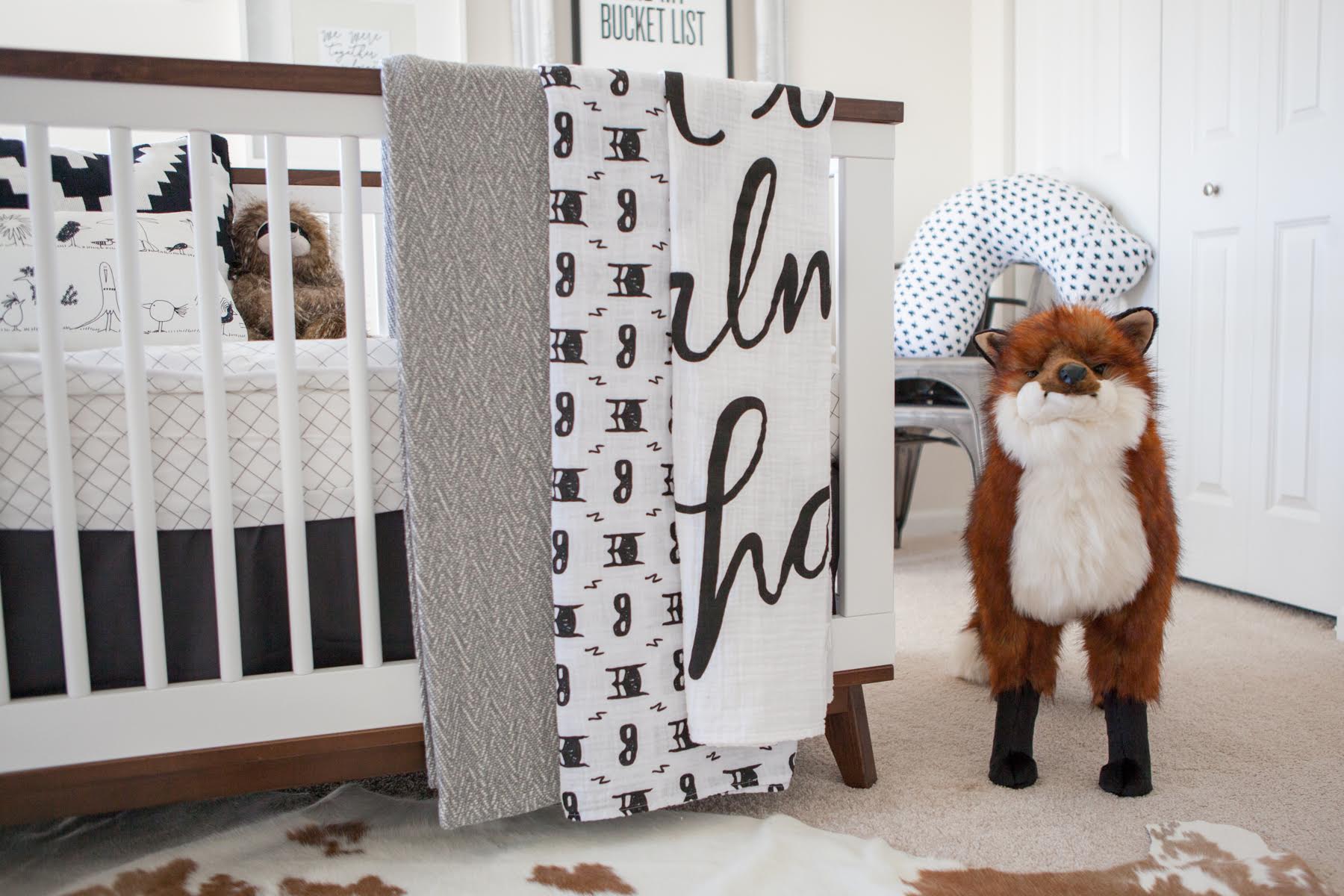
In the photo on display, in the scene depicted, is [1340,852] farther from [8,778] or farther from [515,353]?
[8,778]

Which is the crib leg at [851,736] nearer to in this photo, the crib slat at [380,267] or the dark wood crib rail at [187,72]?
the dark wood crib rail at [187,72]

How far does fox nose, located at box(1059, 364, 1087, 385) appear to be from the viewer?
105 centimetres

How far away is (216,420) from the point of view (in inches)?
35.3

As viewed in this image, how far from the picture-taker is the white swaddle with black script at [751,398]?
0.98 meters

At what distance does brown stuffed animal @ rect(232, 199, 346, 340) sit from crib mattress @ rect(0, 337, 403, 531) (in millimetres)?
504

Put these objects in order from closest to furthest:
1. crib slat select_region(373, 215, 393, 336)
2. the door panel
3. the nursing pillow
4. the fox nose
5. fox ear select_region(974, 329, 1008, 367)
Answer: the fox nose, fox ear select_region(974, 329, 1008, 367), crib slat select_region(373, 215, 393, 336), the door panel, the nursing pillow

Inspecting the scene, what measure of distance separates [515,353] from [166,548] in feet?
1.28

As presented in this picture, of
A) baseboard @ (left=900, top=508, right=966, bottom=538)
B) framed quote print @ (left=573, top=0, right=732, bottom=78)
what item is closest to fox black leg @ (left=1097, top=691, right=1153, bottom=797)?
baseboard @ (left=900, top=508, right=966, bottom=538)

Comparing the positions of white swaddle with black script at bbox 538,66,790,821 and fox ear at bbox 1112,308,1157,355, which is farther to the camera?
fox ear at bbox 1112,308,1157,355

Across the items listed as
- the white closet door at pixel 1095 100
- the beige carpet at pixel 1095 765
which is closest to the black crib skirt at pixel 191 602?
the beige carpet at pixel 1095 765

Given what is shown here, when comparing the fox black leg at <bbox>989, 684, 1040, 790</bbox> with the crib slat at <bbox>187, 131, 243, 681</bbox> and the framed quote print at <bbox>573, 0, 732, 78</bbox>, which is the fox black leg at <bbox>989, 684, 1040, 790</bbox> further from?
the framed quote print at <bbox>573, 0, 732, 78</bbox>

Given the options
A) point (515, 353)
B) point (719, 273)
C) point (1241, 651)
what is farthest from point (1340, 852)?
point (515, 353)

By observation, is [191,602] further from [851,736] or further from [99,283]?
[851,736]

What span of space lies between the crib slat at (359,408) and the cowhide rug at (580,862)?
8.6 inches
